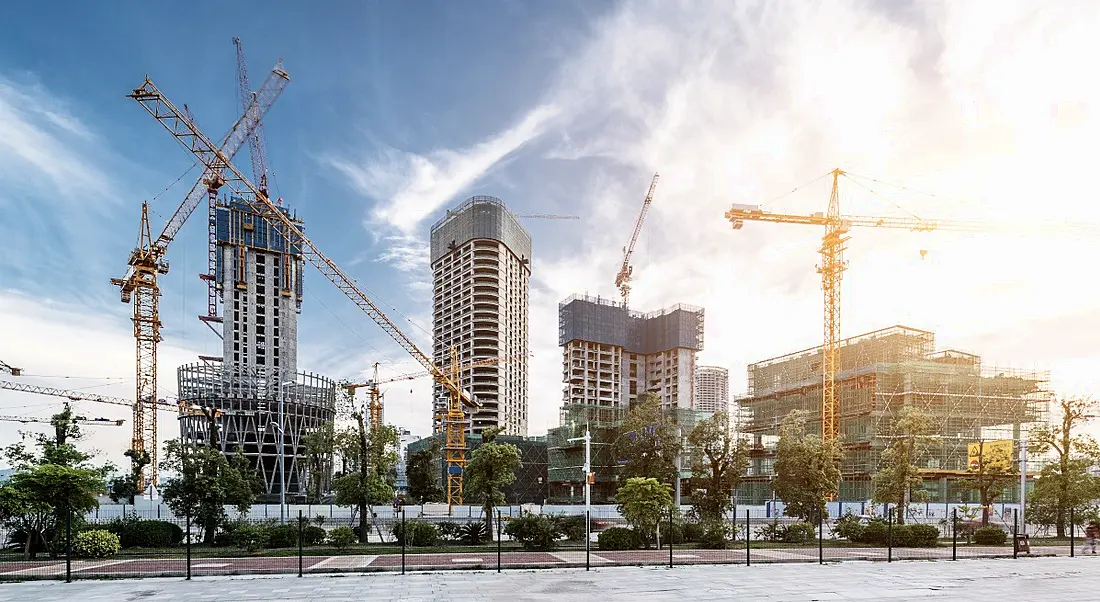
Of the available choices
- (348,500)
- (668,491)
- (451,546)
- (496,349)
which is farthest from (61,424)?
(496,349)

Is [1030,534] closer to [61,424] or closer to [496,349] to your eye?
[61,424]

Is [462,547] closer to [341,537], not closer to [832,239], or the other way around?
[341,537]

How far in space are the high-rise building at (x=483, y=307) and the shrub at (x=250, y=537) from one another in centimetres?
11749

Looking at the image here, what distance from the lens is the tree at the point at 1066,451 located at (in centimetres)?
3862

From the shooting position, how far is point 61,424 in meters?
31.1

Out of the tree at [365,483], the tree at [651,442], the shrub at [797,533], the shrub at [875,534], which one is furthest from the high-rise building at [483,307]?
the shrub at [875,534]

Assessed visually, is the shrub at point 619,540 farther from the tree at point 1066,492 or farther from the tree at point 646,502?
the tree at point 1066,492

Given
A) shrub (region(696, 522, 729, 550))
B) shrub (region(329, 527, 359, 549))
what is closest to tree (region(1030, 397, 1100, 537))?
shrub (region(696, 522, 729, 550))

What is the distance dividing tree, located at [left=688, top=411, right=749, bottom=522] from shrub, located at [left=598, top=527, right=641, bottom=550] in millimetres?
7353

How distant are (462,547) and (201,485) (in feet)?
41.5

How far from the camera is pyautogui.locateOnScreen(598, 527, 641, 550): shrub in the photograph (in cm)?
3169

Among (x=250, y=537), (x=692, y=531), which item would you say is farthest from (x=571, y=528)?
(x=250, y=537)

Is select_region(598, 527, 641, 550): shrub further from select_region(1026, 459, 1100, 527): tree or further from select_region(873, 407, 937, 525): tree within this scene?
select_region(1026, 459, 1100, 527): tree

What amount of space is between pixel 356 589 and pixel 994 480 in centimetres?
4585
